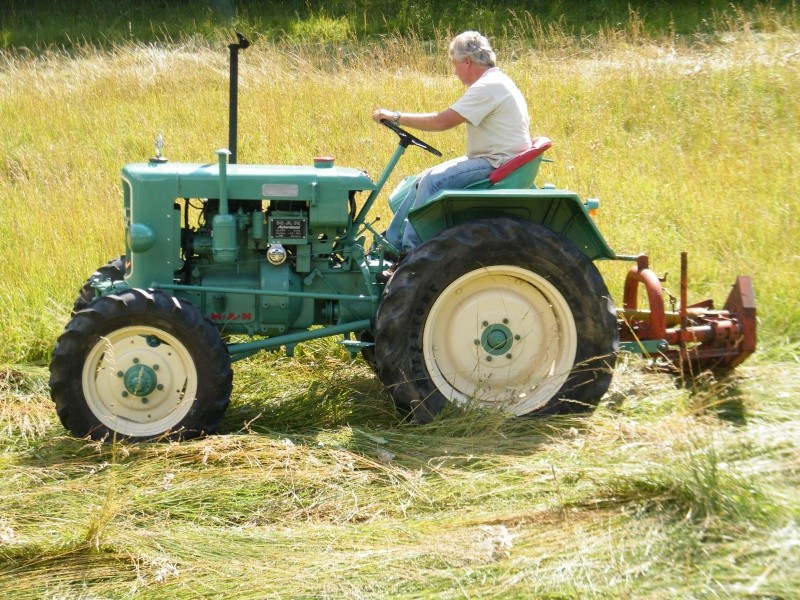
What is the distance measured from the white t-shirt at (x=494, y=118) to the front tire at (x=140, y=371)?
164 cm

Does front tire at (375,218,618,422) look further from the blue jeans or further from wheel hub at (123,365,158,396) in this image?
wheel hub at (123,365,158,396)

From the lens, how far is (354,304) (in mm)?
5016

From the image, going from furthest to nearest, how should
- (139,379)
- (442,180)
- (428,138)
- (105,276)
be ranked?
(428,138) < (105,276) < (442,180) < (139,379)

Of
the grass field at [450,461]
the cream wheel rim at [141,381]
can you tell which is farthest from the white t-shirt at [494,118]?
the cream wheel rim at [141,381]

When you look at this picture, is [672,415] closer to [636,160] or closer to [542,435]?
[542,435]

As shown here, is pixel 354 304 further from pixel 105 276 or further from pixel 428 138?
pixel 428 138

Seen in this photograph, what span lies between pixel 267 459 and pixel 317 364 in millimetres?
1541

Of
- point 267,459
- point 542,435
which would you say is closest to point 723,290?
point 542,435

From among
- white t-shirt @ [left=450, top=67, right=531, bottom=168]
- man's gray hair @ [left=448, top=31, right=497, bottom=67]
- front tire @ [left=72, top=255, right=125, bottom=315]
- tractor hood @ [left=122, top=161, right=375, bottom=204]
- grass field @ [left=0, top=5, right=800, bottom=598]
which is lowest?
grass field @ [left=0, top=5, right=800, bottom=598]

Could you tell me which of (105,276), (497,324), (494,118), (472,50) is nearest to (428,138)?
(472,50)

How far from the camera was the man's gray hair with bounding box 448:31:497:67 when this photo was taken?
5.20 m

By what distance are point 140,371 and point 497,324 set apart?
1636mm

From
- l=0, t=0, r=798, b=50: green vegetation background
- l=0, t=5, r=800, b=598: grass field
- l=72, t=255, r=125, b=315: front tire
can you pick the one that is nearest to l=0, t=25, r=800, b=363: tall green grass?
l=0, t=5, r=800, b=598: grass field

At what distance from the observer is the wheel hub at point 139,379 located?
14.9 ft
